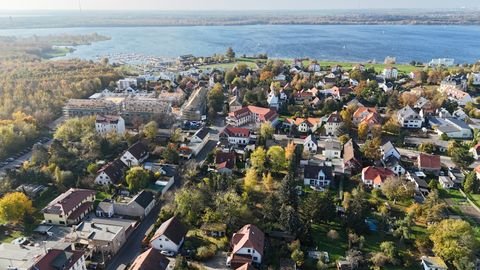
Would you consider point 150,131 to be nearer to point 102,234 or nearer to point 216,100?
point 216,100

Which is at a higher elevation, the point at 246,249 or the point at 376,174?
the point at 376,174

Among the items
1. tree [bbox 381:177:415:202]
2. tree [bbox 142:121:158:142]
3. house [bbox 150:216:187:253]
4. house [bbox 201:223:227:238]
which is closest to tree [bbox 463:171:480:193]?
tree [bbox 381:177:415:202]

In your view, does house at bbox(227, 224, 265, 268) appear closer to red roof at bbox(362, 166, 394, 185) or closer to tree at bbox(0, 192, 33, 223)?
red roof at bbox(362, 166, 394, 185)

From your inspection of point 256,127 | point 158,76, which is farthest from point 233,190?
point 158,76

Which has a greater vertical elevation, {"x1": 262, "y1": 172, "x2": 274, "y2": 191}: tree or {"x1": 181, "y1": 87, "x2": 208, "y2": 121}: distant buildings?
{"x1": 181, "y1": 87, "x2": 208, "y2": 121}: distant buildings

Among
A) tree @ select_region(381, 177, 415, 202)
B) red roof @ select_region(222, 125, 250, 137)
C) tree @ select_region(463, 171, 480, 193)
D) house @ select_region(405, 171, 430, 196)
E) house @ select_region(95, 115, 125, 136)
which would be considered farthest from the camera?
house @ select_region(95, 115, 125, 136)

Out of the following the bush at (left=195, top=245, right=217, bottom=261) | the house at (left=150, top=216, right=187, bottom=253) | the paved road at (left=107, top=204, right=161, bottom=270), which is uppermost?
the house at (left=150, top=216, right=187, bottom=253)

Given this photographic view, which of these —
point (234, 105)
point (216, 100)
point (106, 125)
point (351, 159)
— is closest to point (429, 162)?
point (351, 159)

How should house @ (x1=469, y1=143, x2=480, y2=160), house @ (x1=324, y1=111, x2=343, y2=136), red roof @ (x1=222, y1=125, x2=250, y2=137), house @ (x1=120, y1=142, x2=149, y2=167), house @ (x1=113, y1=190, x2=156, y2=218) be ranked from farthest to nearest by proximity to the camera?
house @ (x1=324, y1=111, x2=343, y2=136), red roof @ (x1=222, y1=125, x2=250, y2=137), house @ (x1=469, y1=143, x2=480, y2=160), house @ (x1=120, y1=142, x2=149, y2=167), house @ (x1=113, y1=190, x2=156, y2=218)

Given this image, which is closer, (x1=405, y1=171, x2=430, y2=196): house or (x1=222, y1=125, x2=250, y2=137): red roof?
(x1=405, y1=171, x2=430, y2=196): house
